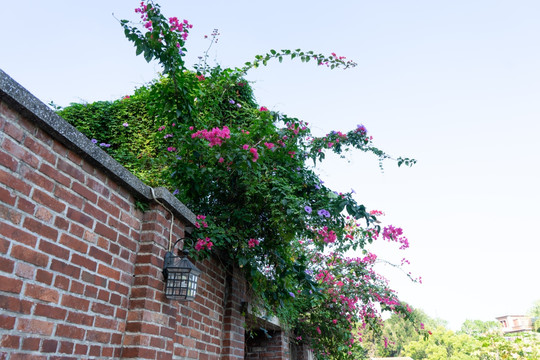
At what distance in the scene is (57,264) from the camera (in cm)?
187

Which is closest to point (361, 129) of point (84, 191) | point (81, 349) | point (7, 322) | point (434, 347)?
point (84, 191)

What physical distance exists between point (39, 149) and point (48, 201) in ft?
0.84

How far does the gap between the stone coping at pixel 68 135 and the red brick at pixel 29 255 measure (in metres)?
0.58

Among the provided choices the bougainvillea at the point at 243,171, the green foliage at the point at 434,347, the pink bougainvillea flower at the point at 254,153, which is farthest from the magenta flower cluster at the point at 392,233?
the green foliage at the point at 434,347

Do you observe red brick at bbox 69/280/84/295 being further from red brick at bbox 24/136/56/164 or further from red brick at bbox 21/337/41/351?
red brick at bbox 24/136/56/164

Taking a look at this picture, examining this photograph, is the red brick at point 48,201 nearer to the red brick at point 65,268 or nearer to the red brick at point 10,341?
the red brick at point 65,268

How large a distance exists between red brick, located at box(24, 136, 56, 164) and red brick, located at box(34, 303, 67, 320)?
0.70 m

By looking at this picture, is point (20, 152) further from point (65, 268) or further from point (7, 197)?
point (65, 268)

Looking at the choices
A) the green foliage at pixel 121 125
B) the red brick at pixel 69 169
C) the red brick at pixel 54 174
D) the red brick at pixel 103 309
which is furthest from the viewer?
the green foliage at pixel 121 125

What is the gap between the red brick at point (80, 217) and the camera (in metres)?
2.00

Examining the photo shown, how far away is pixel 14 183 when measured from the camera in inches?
66.3

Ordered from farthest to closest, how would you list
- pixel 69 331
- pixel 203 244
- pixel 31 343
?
pixel 203 244 < pixel 69 331 < pixel 31 343

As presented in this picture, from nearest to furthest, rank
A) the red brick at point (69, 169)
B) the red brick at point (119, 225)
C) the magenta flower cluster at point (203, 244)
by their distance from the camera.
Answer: the red brick at point (69, 169), the red brick at point (119, 225), the magenta flower cluster at point (203, 244)

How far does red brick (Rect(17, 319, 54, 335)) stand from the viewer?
1646 mm
